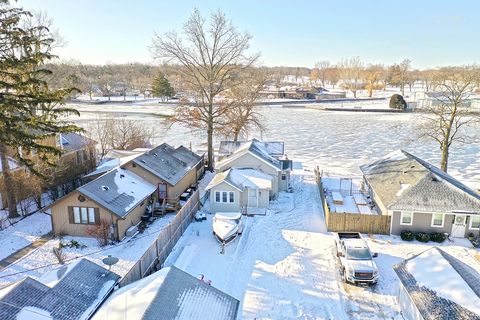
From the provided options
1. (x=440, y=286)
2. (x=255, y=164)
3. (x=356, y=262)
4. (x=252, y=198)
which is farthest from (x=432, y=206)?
(x=255, y=164)

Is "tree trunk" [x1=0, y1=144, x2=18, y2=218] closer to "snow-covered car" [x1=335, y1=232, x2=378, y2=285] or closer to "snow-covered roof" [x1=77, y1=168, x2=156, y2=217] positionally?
"snow-covered roof" [x1=77, y1=168, x2=156, y2=217]

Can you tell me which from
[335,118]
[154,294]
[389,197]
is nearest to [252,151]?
[389,197]

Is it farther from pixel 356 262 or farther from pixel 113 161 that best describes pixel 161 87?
pixel 356 262

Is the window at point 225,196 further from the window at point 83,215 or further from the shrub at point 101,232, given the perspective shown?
the window at point 83,215

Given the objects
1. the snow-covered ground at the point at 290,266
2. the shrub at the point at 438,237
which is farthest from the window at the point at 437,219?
the snow-covered ground at the point at 290,266

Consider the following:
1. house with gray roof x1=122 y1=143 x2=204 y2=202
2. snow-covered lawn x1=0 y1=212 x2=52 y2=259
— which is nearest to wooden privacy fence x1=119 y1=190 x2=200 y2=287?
house with gray roof x1=122 y1=143 x2=204 y2=202

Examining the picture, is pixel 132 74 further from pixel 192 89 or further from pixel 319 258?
pixel 319 258

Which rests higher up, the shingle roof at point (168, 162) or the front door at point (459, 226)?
the shingle roof at point (168, 162)
